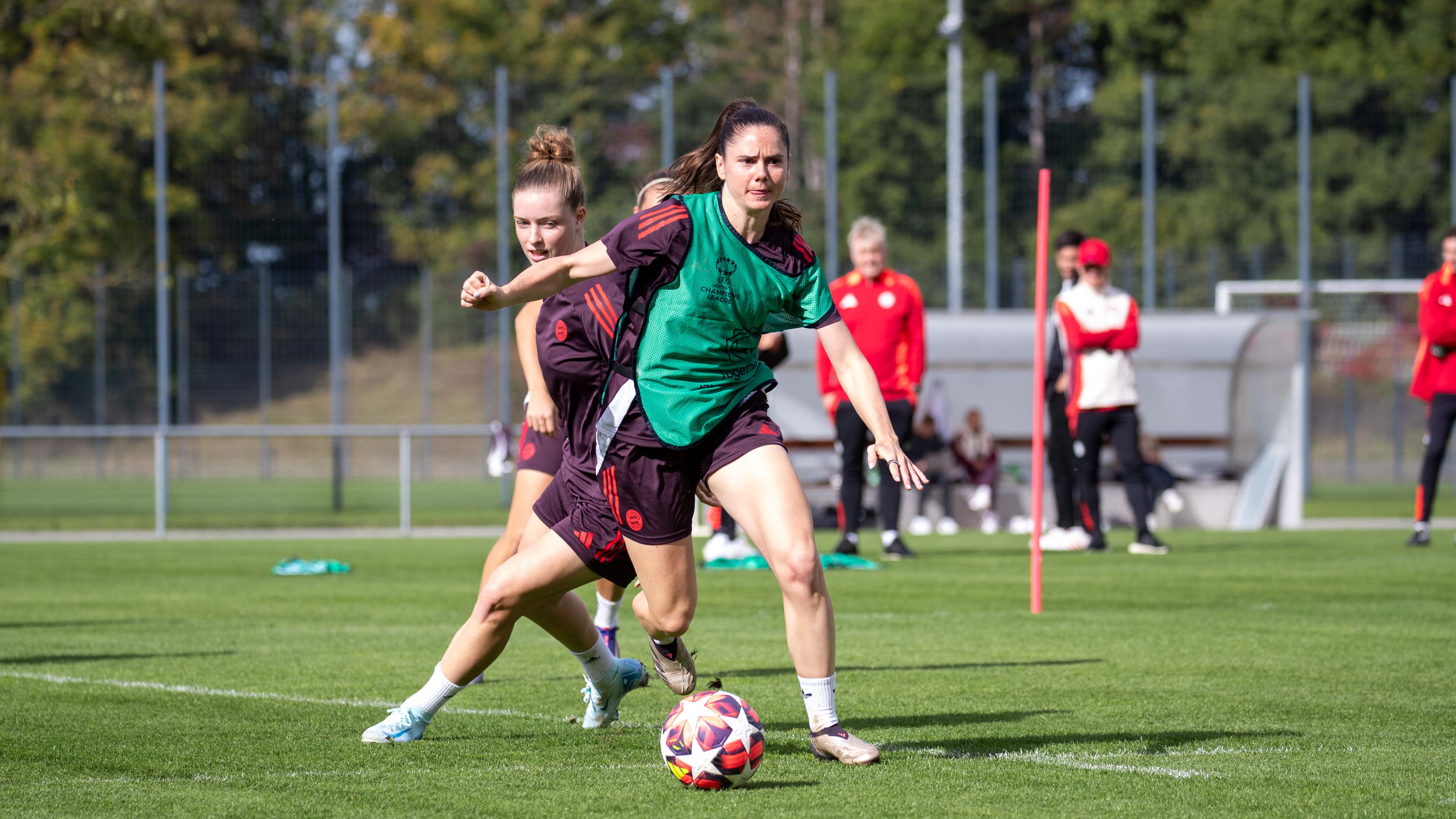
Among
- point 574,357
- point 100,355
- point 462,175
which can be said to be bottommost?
point 574,357

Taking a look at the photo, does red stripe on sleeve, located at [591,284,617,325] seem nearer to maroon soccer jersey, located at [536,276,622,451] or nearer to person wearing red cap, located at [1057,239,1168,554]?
maroon soccer jersey, located at [536,276,622,451]

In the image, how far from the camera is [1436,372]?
41.1ft

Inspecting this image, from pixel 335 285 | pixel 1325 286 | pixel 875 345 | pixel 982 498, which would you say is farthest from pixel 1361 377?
pixel 875 345

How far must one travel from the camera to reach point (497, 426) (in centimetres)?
1766

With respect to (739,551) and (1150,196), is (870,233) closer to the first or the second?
(739,551)

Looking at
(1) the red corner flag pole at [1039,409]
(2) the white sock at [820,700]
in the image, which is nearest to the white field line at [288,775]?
(2) the white sock at [820,700]

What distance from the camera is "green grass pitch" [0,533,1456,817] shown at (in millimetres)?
4008

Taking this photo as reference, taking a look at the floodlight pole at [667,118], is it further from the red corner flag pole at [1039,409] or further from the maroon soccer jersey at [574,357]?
the maroon soccer jersey at [574,357]

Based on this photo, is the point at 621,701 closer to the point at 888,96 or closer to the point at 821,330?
the point at 821,330

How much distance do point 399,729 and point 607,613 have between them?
1.51 m

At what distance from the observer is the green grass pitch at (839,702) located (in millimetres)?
4008

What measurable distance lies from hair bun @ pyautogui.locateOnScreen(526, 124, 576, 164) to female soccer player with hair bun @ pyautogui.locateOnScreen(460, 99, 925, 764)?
Result: 102 centimetres

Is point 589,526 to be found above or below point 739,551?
above

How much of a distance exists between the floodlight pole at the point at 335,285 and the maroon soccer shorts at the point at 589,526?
51.1ft
